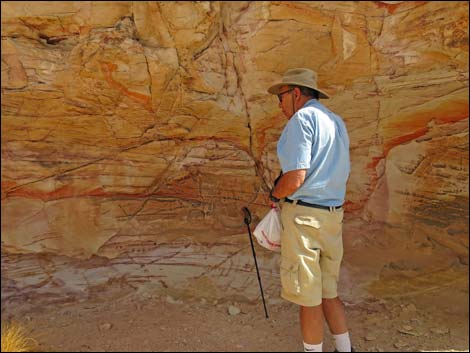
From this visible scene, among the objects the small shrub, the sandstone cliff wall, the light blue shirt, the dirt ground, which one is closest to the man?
the light blue shirt

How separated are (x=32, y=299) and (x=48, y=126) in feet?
3.92

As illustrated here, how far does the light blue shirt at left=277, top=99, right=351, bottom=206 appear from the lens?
250 centimetres

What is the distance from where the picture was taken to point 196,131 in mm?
3682

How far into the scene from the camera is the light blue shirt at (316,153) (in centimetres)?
250

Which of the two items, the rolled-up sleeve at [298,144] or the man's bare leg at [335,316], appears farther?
the man's bare leg at [335,316]

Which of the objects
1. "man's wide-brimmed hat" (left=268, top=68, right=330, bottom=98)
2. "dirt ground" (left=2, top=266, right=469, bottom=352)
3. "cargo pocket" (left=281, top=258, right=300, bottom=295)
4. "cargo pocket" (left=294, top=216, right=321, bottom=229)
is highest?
"man's wide-brimmed hat" (left=268, top=68, right=330, bottom=98)

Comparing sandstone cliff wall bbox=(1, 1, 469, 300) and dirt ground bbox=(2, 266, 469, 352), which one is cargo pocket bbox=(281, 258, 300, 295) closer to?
dirt ground bbox=(2, 266, 469, 352)

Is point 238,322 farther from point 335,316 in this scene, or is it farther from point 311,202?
point 311,202

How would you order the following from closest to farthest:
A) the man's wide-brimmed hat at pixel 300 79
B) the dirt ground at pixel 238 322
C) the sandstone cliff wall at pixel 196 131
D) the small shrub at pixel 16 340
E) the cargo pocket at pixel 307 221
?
1. the cargo pocket at pixel 307 221
2. the man's wide-brimmed hat at pixel 300 79
3. the small shrub at pixel 16 340
4. the dirt ground at pixel 238 322
5. the sandstone cliff wall at pixel 196 131

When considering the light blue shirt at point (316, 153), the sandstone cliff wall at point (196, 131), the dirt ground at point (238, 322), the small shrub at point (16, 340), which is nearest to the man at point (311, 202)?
the light blue shirt at point (316, 153)

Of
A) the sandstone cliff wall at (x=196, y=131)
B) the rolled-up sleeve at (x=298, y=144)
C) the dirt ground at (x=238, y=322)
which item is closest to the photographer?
the rolled-up sleeve at (x=298, y=144)

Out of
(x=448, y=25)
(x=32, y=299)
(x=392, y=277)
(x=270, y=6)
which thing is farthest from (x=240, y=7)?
(x=32, y=299)


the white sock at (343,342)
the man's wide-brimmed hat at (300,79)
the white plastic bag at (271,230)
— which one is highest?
the man's wide-brimmed hat at (300,79)

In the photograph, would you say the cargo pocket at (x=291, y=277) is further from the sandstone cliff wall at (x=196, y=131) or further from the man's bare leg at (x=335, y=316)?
the sandstone cliff wall at (x=196, y=131)
